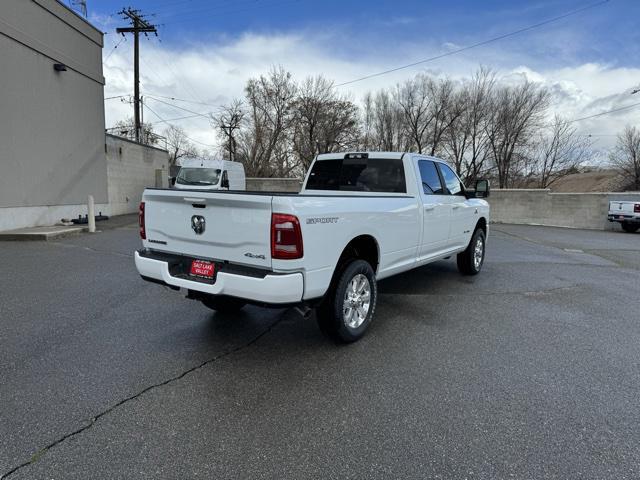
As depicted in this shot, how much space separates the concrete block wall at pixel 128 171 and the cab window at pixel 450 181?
15852 millimetres

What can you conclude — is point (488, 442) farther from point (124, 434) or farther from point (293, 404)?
point (124, 434)

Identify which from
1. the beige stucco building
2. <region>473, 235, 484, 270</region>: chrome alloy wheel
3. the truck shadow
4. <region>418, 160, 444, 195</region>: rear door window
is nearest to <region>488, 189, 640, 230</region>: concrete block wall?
<region>473, 235, 484, 270</region>: chrome alloy wheel

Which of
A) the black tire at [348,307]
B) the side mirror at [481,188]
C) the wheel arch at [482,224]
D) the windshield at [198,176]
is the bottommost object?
the black tire at [348,307]

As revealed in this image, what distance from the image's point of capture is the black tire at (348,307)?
3.89 metres

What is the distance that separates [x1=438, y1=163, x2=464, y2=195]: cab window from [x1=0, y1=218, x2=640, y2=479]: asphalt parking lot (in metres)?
1.65

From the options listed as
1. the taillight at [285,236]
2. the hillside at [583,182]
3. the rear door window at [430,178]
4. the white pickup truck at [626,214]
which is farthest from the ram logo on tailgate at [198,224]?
the hillside at [583,182]

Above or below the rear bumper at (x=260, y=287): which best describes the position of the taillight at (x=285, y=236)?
above

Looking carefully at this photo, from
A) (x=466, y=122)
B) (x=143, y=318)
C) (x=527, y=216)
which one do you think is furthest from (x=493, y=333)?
(x=466, y=122)

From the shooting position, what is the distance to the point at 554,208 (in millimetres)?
21469

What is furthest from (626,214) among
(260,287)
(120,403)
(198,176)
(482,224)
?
(120,403)

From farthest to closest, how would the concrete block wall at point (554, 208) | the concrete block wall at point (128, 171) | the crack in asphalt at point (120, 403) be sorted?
the concrete block wall at point (554, 208) < the concrete block wall at point (128, 171) < the crack in asphalt at point (120, 403)

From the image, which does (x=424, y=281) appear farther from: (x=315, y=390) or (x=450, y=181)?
(x=315, y=390)

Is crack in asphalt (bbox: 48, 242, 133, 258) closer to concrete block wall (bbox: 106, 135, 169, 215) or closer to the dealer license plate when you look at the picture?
the dealer license plate

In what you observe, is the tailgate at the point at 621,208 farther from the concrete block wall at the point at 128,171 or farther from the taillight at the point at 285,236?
the concrete block wall at the point at 128,171
